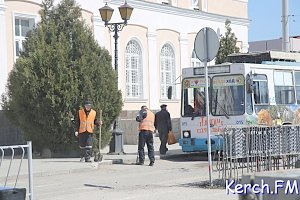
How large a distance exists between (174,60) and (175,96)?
2.09m

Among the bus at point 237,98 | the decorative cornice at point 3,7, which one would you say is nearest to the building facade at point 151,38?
the decorative cornice at point 3,7

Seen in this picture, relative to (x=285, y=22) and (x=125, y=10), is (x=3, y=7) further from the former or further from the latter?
(x=285, y=22)

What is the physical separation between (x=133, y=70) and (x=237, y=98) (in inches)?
542

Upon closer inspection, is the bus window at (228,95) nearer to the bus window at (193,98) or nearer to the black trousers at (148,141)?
the bus window at (193,98)

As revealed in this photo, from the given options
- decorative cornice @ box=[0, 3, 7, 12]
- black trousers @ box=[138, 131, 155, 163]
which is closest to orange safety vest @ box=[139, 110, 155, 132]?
black trousers @ box=[138, 131, 155, 163]

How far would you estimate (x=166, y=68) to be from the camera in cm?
3309

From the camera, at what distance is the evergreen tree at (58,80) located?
18.7 metres

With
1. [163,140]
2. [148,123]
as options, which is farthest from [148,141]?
[163,140]

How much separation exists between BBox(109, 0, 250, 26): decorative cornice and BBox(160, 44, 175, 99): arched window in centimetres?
197

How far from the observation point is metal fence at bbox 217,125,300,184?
12445 millimetres

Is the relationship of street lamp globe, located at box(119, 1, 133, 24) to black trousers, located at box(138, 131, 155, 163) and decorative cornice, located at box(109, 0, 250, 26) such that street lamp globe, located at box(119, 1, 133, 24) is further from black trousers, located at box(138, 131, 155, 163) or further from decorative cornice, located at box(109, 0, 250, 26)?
decorative cornice, located at box(109, 0, 250, 26)

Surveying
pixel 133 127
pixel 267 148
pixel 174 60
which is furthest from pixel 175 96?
pixel 267 148

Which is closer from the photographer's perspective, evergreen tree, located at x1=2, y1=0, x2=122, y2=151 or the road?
the road

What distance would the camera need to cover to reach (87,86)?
1894 centimetres
